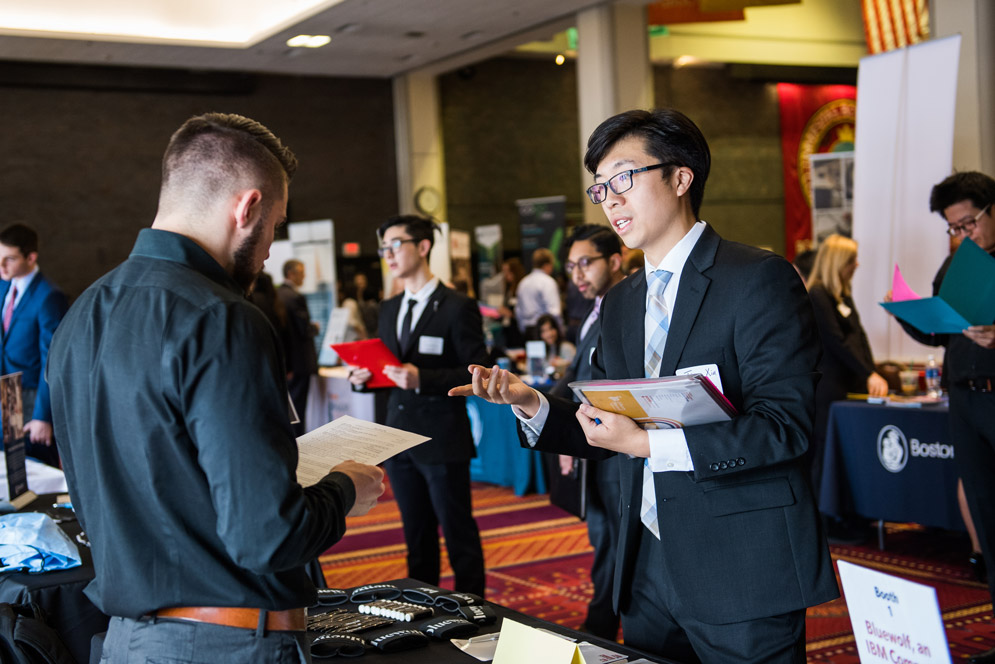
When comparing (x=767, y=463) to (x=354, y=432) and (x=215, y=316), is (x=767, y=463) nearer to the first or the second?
(x=354, y=432)

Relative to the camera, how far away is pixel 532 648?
154 cm

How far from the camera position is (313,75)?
1323 centimetres

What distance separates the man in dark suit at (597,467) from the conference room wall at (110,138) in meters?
8.22

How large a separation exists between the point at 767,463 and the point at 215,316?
999 mm

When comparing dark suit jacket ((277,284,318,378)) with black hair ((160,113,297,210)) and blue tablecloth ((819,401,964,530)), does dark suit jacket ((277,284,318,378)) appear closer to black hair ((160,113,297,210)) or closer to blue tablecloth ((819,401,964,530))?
blue tablecloth ((819,401,964,530))

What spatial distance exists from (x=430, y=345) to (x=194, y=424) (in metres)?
2.55

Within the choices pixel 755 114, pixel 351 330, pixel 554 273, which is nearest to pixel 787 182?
pixel 755 114

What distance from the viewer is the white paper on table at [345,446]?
5.47 ft

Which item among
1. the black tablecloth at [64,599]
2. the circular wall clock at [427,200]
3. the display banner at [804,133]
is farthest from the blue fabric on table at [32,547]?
the display banner at [804,133]

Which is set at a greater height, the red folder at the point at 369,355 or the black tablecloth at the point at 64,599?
the red folder at the point at 369,355

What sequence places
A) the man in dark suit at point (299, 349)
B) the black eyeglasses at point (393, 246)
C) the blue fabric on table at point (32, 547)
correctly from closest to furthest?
the blue fabric on table at point (32, 547) → the black eyeglasses at point (393, 246) → the man in dark suit at point (299, 349)

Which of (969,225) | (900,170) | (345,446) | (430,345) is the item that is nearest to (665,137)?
(345,446)

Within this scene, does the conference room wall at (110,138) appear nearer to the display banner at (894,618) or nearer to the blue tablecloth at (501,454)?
the blue tablecloth at (501,454)

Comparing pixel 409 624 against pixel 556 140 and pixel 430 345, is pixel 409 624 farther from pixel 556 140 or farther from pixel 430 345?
pixel 556 140
